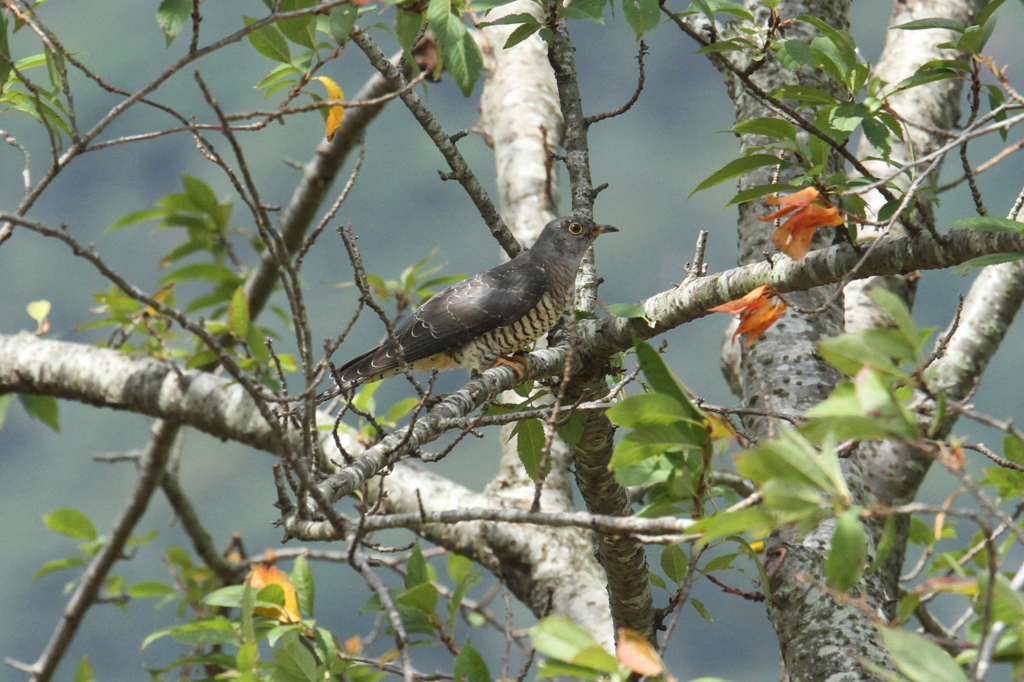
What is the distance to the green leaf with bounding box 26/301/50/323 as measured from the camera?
419cm

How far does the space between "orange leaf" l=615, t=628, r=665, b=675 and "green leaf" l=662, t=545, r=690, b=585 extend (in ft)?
3.36

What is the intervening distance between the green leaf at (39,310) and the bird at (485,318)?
171cm

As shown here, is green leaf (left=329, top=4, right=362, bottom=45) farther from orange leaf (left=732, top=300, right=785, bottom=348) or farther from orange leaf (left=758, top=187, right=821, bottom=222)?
orange leaf (left=732, top=300, right=785, bottom=348)

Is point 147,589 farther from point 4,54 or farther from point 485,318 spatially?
point 4,54

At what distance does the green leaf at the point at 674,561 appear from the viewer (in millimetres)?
2135

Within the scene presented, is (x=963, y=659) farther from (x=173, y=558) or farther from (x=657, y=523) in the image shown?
(x=173, y=558)

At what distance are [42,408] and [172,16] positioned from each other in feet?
11.4

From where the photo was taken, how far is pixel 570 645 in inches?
43.8

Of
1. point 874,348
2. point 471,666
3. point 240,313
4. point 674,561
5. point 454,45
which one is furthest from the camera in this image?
point 240,313

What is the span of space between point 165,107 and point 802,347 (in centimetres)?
212

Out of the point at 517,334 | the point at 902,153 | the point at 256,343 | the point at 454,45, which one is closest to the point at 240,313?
the point at 256,343

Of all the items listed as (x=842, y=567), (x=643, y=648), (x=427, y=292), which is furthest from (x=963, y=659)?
(x=427, y=292)

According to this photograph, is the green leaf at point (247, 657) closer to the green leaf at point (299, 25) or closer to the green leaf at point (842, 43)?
the green leaf at point (299, 25)

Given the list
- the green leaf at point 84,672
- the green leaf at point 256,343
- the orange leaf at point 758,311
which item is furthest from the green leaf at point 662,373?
the green leaf at point 84,672
